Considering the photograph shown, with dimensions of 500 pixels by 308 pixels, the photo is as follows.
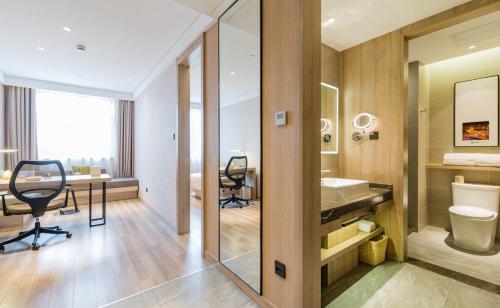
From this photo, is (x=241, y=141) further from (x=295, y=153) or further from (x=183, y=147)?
(x=183, y=147)

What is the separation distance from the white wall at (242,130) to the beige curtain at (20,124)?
5249 millimetres

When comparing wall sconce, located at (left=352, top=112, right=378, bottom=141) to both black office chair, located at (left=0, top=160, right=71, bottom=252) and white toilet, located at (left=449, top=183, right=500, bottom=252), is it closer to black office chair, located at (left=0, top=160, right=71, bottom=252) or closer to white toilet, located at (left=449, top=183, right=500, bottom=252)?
white toilet, located at (left=449, top=183, right=500, bottom=252)

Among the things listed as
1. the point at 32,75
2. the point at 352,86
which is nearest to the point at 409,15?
the point at 352,86

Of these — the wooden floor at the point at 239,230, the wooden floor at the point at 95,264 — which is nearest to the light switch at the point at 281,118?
the wooden floor at the point at 239,230

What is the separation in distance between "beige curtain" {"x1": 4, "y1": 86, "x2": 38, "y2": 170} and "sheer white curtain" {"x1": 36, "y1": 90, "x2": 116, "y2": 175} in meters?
0.15

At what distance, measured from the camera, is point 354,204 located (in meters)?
1.83

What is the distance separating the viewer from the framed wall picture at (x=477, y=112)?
2.79m

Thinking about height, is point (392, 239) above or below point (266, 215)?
below

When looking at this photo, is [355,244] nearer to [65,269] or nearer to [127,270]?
[127,270]

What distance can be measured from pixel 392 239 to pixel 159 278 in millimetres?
2456

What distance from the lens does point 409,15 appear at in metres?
2.10

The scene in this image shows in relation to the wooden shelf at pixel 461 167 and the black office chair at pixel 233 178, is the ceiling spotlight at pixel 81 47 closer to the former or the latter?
the black office chair at pixel 233 178

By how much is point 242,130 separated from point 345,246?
55.9 inches

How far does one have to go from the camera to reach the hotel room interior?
5.07 ft
